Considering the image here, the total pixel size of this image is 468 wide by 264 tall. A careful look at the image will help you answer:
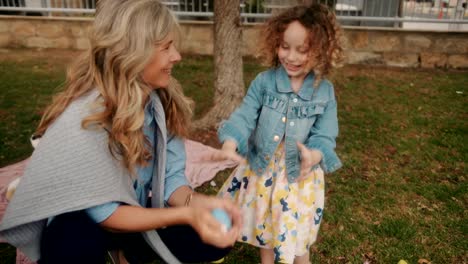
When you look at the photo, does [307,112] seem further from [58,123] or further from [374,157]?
[374,157]

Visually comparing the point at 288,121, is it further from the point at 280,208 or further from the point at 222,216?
Answer: the point at 222,216

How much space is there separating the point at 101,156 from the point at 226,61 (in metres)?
2.94

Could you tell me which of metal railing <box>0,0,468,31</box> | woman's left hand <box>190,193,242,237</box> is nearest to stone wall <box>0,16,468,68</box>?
metal railing <box>0,0,468,31</box>

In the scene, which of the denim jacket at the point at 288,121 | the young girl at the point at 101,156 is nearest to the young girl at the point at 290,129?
the denim jacket at the point at 288,121

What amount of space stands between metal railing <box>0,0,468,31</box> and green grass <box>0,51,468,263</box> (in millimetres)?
989

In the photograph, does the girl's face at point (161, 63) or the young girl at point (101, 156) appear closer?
the young girl at point (101, 156)

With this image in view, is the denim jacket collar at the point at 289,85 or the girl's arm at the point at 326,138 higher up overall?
the denim jacket collar at the point at 289,85

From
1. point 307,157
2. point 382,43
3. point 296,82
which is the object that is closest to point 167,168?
point 307,157

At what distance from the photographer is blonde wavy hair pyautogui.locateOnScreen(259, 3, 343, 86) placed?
2215 millimetres

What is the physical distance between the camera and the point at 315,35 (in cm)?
220

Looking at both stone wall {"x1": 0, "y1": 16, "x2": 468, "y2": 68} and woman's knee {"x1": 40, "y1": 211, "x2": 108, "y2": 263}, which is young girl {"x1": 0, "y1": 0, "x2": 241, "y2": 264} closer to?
woman's knee {"x1": 40, "y1": 211, "x2": 108, "y2": 263}

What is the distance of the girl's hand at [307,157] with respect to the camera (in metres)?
2.13

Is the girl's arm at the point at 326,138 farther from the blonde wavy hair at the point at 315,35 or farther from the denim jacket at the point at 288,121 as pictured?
the blonde wavy hair at the point at 315,35

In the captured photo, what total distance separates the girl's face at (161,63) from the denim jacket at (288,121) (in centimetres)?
50
